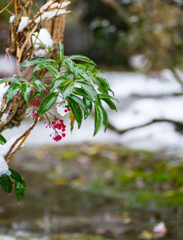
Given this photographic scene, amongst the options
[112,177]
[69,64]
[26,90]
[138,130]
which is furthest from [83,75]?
[138,130]

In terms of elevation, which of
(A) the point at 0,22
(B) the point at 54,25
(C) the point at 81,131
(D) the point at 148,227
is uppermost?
(A) the point at 0,22

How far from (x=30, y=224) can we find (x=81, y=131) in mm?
3583

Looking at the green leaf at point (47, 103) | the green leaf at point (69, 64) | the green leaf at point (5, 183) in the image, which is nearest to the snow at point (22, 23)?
the green leaf at point (69, 64)

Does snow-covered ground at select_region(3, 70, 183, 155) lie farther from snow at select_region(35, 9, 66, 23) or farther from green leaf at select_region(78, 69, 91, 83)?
green leaf at select_region(78, 69, 91, 83)

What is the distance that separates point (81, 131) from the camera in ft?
20.8

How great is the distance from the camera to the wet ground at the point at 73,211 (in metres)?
2.64

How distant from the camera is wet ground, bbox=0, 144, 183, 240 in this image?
2.64 metres

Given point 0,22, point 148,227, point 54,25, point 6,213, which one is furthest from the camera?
point 0,22

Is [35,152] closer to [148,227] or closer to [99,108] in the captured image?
[148,227]

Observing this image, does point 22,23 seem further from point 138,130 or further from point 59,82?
point 138,130

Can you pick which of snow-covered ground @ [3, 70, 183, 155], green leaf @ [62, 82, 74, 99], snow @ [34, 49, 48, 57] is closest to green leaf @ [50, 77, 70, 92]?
green leaf @ [62, 82, 74, 99]

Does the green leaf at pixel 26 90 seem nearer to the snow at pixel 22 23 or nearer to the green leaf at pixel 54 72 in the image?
the green leaf at pixel 54 72

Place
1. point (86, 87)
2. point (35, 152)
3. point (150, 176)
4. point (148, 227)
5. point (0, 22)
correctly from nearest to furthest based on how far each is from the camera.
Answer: point (86, 87), point (148, 227), point (150, 176), point (35, 152), point (0, 22)

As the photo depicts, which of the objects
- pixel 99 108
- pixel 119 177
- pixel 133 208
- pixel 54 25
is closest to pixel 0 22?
pixel 119 177
